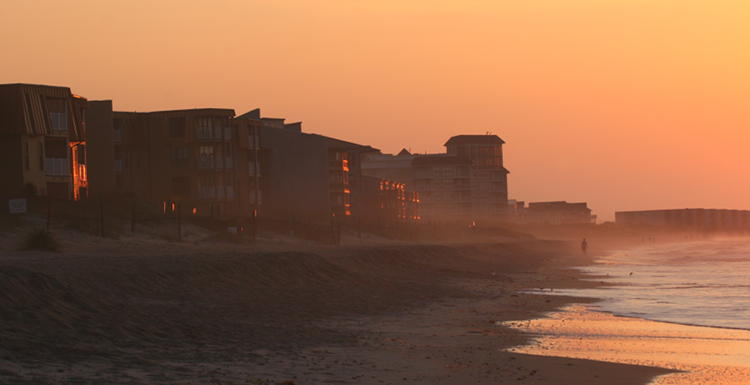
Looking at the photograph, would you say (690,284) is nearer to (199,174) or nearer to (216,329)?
(216,329)

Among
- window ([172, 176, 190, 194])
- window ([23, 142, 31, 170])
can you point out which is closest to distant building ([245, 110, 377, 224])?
window ([172, 176, 190, 194])

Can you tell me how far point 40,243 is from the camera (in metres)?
37.9

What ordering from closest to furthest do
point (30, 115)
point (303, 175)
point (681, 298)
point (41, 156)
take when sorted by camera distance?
point (681, 298)
point (30, 115)
point (41, 156)
point (303, 175)

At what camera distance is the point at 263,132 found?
103000 millimetres

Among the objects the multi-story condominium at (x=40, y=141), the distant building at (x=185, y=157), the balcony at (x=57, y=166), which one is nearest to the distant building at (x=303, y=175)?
the distant building at (x=185, y=157)

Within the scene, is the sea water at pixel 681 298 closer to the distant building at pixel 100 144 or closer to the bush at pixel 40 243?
the bush at pixel 40 243

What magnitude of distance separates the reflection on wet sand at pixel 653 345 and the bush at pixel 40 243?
2000 cm

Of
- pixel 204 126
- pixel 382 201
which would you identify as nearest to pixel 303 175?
pixel 204 126

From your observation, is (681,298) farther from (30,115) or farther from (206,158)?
(206,158)

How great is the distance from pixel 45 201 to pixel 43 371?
1787 inches

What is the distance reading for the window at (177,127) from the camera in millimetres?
90938

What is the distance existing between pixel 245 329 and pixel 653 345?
9.84 metres

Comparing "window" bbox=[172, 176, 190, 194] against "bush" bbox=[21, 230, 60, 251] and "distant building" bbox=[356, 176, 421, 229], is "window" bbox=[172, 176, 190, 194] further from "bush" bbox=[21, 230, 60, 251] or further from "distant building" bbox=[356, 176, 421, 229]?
"bush" bbox=[21, 230, 60, 251]

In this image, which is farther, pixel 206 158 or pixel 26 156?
pixel 206 158
